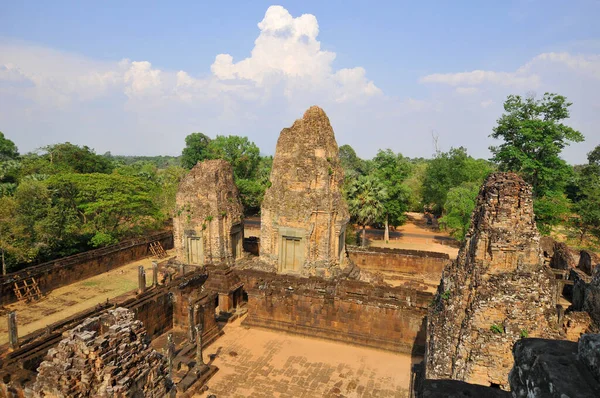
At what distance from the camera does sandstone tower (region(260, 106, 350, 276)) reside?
1789cm

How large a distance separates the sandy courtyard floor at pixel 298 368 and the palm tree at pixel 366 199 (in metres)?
12.7

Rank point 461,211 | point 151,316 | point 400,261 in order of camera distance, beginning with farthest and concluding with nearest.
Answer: point 461,211
point 400,261
point 151,316

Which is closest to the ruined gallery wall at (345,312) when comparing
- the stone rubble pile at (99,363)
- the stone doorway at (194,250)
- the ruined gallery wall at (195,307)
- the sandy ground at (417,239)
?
the ruined gallery wall at (195,307)

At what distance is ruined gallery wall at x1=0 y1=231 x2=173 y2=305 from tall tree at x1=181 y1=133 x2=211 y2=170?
29537 mm

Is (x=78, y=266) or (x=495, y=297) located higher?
(x=495, y=297)

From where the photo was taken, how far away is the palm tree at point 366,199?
2497cm

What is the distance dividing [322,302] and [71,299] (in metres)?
13.1

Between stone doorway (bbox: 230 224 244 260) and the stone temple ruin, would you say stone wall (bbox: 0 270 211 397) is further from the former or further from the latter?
stone doorway (bbox: 230 224 244 260)

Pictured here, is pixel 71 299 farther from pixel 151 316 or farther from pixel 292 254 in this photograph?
pixel 292 254

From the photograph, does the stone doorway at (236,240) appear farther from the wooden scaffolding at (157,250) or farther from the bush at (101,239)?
the bush at (101,239)

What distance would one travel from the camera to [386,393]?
10.7 meters

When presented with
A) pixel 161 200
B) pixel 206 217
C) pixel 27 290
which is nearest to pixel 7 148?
pixel 161 200

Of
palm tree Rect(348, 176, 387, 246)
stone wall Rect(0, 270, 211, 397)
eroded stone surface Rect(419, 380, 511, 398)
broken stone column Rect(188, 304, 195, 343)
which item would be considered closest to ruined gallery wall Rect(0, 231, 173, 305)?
stone wall Rect(0, 270, 211, 397)

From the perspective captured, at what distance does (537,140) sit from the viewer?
2330cm
